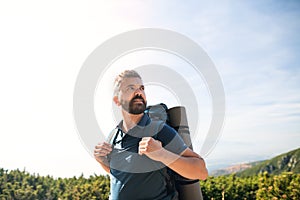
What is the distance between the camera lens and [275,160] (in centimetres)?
9681

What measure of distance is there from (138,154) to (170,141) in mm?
261

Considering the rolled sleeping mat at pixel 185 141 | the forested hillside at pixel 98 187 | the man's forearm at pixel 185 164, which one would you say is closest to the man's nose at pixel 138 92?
the rolled sleeping mat at pixel 185 141

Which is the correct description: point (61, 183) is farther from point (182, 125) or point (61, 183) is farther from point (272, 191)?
point (182, 125)

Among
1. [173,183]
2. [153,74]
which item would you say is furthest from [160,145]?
[153,74]

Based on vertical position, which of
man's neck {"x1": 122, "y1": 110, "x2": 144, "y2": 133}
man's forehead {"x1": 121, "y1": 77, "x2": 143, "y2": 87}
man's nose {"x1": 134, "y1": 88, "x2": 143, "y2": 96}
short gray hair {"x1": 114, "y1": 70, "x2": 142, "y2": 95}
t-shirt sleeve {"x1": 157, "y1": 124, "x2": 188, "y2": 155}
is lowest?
t-shirt sleeve {"x1": 157, "y1": 124, "x2": 188, "y2": 155}

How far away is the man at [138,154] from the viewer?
7.67ft

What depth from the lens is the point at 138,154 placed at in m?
2.53

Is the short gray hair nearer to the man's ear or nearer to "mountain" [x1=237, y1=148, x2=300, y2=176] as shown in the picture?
the man's ear

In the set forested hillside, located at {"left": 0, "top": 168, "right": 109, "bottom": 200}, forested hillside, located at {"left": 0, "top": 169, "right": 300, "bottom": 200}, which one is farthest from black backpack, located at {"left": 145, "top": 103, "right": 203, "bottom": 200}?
forested hillside, located at {"left": 0, "top": 168, "right": 109, "bottom": 200}

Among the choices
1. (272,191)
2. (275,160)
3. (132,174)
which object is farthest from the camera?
(275,160)

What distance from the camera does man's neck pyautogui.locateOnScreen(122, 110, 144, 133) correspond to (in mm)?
2676

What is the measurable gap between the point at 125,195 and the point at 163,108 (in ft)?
2.54

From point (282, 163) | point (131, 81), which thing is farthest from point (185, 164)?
point (282, 163)

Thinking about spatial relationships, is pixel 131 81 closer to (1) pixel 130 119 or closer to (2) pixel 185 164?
(1) pixel 130 119
